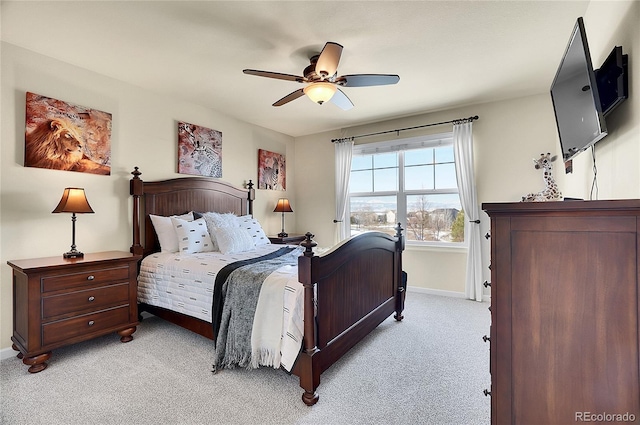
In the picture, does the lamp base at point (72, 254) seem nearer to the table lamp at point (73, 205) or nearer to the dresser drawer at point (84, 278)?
the table lamp at point (73, 205)

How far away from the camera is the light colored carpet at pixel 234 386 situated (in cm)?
173

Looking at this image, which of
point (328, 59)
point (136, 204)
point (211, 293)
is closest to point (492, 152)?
point (328, 59)

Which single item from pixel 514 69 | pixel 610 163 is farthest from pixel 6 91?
pixel 514 69

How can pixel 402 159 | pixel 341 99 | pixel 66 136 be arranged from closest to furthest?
pixel 66 136
pixel 341 99
pixel 402 159

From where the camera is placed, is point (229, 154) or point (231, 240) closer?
point (231, 240)

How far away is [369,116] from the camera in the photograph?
441cm

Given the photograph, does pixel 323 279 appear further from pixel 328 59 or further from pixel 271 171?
pixel 271 171

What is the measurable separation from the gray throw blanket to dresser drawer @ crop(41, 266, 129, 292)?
115cm

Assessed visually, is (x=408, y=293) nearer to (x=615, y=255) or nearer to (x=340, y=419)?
(x=340, y=419)

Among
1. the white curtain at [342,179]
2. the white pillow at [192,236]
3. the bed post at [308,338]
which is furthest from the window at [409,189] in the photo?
the bed post at [308,338]

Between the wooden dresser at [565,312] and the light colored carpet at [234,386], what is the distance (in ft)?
2.44

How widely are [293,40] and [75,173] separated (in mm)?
2421

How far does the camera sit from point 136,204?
3.27 metres

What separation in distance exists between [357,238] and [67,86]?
3.09 m
